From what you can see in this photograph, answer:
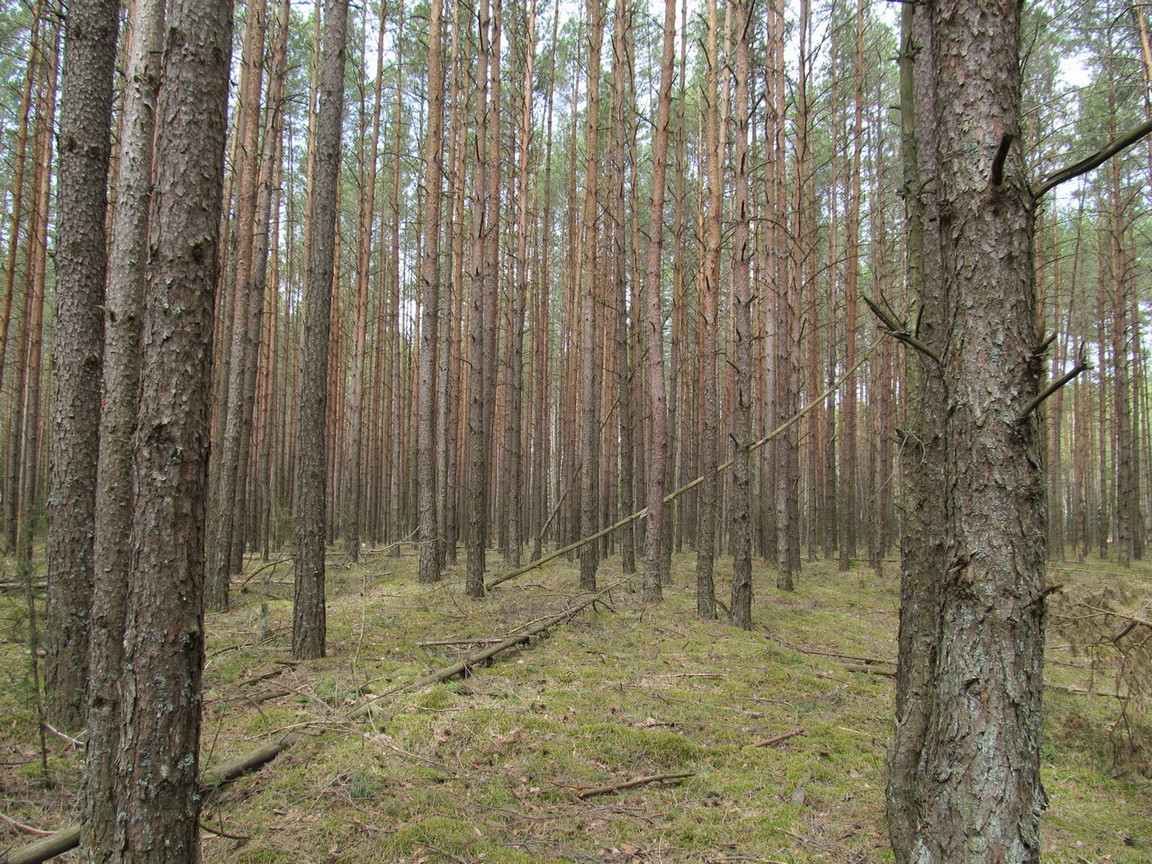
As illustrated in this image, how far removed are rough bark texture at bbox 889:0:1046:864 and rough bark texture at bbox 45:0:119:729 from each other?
4822mm

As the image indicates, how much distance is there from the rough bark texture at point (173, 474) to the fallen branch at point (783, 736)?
355 centimetres

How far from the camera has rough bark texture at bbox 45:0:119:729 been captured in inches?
157

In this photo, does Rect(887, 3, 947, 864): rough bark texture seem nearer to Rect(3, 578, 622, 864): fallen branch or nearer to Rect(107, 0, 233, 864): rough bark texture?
Rect(107, 0, 233, 864): rough bark texture

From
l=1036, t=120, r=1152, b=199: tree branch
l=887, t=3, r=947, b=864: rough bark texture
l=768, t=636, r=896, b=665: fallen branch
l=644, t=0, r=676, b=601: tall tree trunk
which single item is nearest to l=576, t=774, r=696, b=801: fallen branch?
l=887, t=3, r=947, b=864: rough bark texture

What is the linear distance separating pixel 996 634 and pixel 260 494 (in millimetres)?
16575

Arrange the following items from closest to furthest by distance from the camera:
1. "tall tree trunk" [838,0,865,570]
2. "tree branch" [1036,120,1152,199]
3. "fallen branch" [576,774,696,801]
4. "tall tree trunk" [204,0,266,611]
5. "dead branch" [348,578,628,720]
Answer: "tree branch" [1036,120,1152,199] < "fallen branch" [576,774,696,801] < "dead branch" [348,578,628,720] < "tall tree trunk" [204,0,266,611] < "tall tree trunk" [838,0,865,570]

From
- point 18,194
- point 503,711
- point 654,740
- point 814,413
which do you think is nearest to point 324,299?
point 503,711

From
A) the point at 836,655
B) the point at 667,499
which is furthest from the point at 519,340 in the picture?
the point at 836,655

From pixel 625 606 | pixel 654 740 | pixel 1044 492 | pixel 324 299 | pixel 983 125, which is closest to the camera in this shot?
pixel 1044 492

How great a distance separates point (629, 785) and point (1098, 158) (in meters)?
3.77

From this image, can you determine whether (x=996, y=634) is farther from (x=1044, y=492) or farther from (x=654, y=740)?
(x=654, y=740)

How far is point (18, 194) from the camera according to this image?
12.0 m

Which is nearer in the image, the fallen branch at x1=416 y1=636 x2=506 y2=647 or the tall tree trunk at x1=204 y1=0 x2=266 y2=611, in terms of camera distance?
the fallen branch at x1=416 y1=636 x2=506 y2=647

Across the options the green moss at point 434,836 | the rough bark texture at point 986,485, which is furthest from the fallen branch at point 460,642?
the rough bark texture at point 986,485
